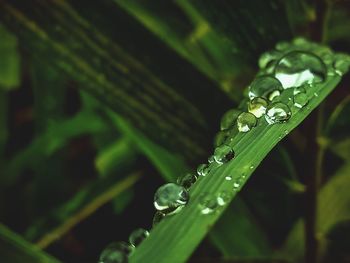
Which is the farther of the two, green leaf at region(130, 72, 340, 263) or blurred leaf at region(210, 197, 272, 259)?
blurred leaf at region(210, 197, 272, 259)

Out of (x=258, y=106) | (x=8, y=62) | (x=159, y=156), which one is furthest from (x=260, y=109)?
(x=8, y=62)

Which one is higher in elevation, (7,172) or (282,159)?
(282,159)

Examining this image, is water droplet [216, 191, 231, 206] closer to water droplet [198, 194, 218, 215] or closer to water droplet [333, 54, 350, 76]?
water droplet [198, 194, 218, 215]

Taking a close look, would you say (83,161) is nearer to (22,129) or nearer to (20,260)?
(22,129)

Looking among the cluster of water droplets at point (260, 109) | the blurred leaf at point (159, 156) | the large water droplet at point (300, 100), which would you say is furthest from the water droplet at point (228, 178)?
the blurred leaf at point (159, 156)

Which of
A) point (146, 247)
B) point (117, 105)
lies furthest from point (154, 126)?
point (146, 247)

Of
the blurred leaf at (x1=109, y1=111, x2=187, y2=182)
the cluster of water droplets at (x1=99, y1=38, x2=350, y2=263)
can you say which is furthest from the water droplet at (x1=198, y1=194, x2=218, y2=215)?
the blurred leaf at (x1=109, y1=111, x2=187, y2=182)

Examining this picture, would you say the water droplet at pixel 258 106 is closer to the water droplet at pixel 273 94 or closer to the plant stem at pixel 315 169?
the water droplet at pixel 273 94
